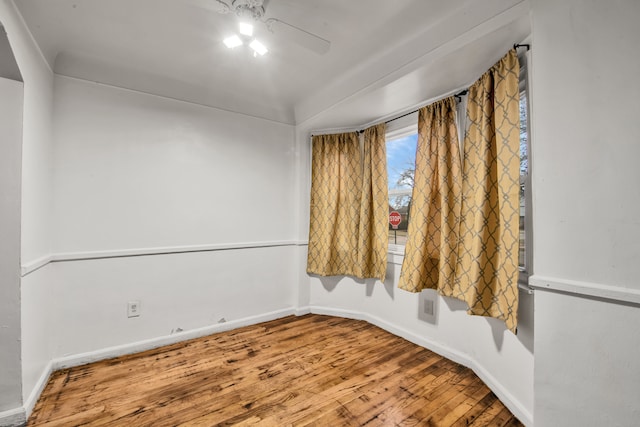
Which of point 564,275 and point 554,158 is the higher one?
point 554,158

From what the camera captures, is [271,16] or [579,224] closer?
[579,224]

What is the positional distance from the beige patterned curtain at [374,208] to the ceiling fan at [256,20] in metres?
1.31

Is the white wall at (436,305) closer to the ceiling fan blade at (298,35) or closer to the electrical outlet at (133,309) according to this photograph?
the ceiling fan blade at (298,35)

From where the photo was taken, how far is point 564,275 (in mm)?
1148

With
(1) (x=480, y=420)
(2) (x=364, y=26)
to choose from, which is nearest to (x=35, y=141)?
(2) (x=364, y=26)

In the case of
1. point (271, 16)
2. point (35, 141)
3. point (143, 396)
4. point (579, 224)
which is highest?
point (271, 16)

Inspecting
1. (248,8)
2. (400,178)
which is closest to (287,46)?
(248,8)

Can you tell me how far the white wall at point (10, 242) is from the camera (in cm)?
143

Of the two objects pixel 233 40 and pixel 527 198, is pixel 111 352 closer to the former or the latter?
pixel 233 40

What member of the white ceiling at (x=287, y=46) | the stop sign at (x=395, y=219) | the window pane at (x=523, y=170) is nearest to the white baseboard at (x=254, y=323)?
the window pane at (x=523, y=170)

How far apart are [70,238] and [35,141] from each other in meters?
0.75

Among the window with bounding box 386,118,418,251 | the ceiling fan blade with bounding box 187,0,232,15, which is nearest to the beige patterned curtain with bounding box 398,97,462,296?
the window with bounding box 386,118,418,251

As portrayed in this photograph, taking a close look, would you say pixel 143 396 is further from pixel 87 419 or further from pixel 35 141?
pixel 35 141

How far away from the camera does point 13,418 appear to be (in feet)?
4.73
